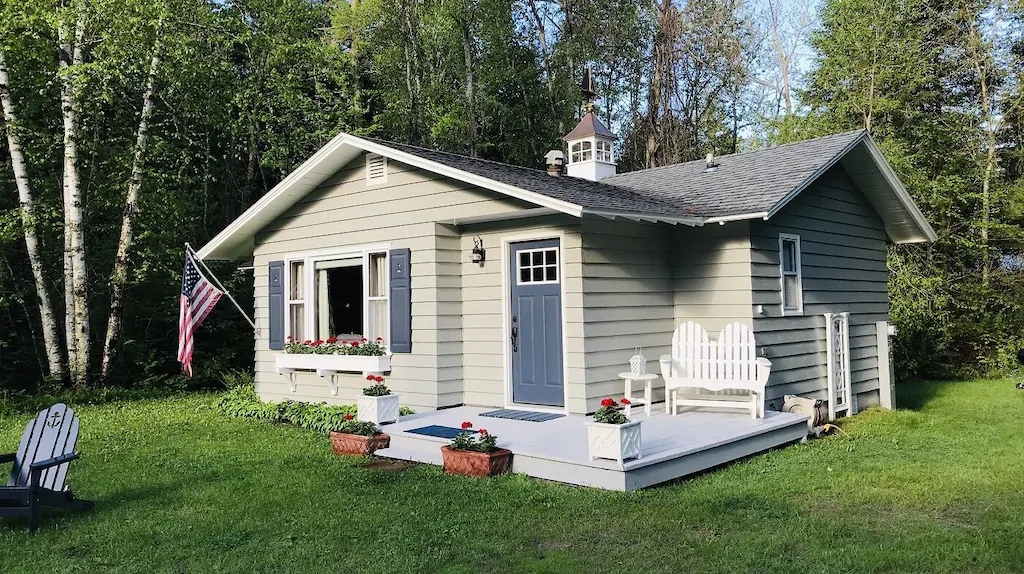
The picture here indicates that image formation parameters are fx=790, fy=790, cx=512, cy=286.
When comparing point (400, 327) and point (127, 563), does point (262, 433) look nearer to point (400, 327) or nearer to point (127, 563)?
point (400, 327)

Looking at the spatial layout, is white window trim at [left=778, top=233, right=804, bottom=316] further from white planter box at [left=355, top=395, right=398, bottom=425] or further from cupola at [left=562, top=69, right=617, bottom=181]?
white planter box at [left=355, top=395, right=398, bottom=425]

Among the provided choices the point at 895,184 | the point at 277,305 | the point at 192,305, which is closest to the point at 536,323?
the point at 277,305

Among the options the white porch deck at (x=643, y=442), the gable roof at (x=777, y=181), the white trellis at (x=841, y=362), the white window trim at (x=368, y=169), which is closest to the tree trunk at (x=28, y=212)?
the white window trim at (x=368, y=169)

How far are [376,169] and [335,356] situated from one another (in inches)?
92.9

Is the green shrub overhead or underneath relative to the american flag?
underneath

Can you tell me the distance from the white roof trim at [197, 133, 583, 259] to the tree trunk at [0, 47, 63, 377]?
3167mm

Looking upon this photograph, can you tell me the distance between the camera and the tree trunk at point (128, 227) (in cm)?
1312

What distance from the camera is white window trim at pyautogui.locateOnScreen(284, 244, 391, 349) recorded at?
9.50 m

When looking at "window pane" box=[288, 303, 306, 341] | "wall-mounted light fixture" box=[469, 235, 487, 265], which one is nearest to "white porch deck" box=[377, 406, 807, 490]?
"wall-mounted light fixture" box=[469, 235, 487, 265]

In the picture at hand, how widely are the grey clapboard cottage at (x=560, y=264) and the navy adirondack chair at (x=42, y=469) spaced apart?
162 inches

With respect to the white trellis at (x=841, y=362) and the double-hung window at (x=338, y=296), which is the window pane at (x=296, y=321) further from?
the white trellis at (x=841, y=362)

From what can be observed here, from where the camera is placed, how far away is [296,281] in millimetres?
10805

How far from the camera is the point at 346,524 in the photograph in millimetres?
5109

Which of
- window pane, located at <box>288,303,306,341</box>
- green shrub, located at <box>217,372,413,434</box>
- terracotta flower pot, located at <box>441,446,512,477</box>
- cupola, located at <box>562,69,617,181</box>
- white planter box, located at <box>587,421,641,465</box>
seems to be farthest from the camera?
cupola, located at <box>562,69,617,181</box>
